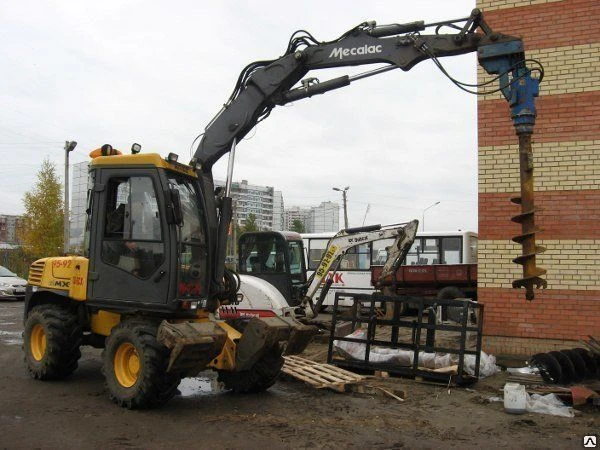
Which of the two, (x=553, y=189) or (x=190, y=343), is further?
(x=553, y=189)

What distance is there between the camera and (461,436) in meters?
6.20

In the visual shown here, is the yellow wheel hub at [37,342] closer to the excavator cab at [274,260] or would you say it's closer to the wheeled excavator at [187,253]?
the wheeled excavator at [187,253]

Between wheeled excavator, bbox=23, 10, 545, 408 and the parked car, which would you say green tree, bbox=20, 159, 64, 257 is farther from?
wheeled excavator, bbox=23, 10, 545, 408

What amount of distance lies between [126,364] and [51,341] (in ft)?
5.09

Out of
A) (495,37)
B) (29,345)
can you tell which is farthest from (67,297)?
(495,37)

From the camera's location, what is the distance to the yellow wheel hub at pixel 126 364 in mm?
7098

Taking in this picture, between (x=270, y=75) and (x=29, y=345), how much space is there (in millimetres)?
5386

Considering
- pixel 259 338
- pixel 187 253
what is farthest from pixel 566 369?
pixel 187 253

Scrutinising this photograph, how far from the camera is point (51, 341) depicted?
26.4ft

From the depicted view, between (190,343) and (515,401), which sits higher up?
(190,343)

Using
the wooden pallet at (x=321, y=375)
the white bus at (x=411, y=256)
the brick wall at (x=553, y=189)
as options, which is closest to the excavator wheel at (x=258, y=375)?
the wooden pallet at (x=321, y=375)

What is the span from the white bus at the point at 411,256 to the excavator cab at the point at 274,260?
16.7 feet

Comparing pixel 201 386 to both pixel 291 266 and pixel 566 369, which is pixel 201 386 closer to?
pixel 566 369

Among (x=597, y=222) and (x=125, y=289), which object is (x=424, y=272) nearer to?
(x=597, y=222)
